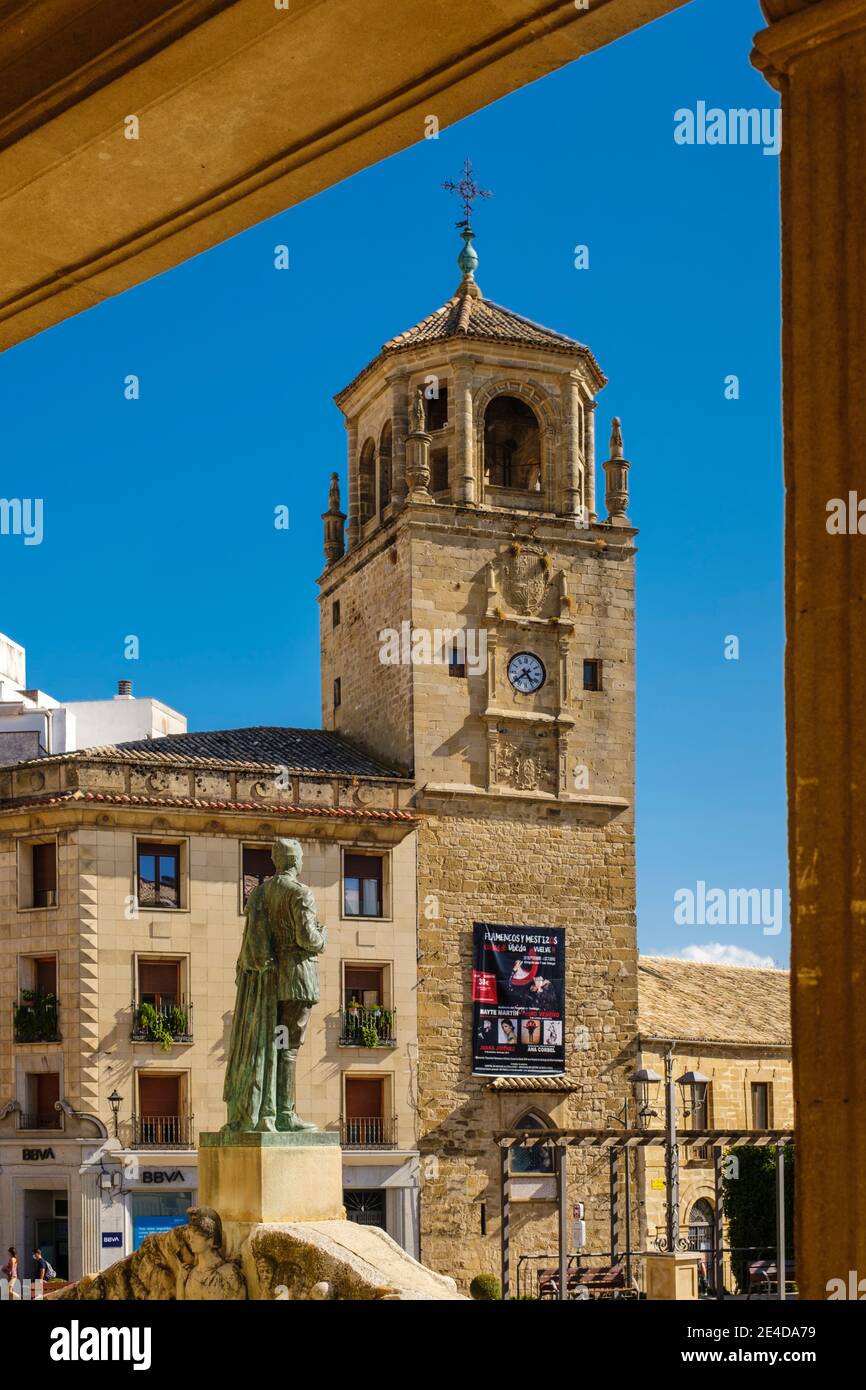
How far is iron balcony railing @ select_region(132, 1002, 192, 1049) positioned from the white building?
22.7 ft

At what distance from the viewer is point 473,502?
98.7 feet

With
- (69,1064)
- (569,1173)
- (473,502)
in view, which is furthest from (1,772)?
(569,1173)

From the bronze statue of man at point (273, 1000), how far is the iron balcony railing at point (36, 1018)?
15.1 m

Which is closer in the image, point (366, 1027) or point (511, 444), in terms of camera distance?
point (366, 1027)

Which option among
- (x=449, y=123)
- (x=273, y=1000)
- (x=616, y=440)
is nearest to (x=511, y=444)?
(x=616, y=440)

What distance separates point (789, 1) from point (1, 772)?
85.6 ft

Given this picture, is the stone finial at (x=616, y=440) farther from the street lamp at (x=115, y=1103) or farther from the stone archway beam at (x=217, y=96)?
the stone archway beam at (x=217, y=96)

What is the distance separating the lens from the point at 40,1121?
84.7 feet

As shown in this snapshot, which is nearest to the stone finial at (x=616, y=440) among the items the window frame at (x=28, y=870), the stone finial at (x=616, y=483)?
the stone finial at (x=616, y=483)

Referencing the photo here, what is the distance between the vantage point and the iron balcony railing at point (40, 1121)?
2558cm

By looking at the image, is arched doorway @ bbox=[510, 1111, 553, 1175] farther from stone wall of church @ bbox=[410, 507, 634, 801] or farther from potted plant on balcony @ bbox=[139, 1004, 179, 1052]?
potted plant on balcony @ bbox=[139, 1004, 179, 1052]

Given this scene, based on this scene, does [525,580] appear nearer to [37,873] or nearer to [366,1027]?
[366,1027]

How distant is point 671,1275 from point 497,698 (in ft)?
43.3

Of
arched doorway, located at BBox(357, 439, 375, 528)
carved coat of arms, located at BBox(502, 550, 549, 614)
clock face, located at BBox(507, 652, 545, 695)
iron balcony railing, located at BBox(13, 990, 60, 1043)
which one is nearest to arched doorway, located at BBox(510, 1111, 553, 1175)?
clock face, located at BBox(507, 652, 545, 695)
